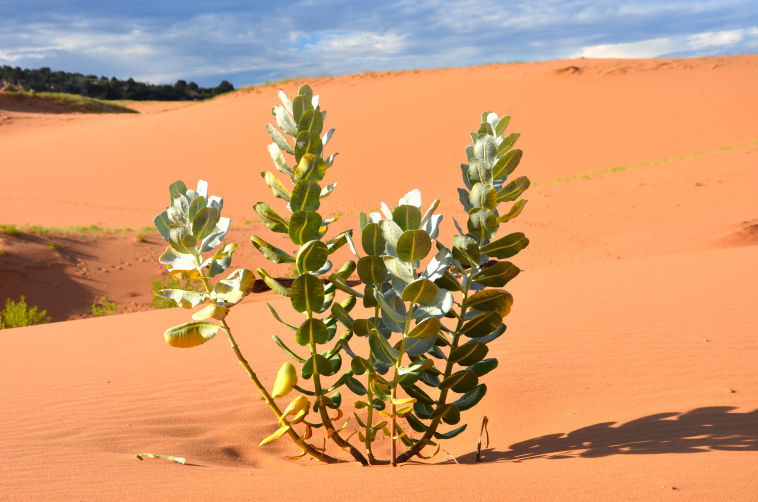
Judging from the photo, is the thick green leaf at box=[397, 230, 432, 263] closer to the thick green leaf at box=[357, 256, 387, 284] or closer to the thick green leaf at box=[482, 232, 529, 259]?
the thick green leaf at box=[357, 256, 387, 284]

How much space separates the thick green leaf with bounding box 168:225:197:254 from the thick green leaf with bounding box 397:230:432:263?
3.15 feet

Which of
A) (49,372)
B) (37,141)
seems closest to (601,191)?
(49,372)

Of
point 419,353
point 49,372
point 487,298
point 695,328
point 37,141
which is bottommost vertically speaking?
point 49,372

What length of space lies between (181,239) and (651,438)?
2518mm

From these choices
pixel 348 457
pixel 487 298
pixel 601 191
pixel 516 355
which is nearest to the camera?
pixel 487 298

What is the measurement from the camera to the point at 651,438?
3223 mm

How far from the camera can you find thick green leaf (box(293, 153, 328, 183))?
9.26 ft

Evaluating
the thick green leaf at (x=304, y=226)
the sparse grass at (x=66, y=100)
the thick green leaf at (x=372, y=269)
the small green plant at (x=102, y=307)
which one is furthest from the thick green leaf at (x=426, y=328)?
the sparse grass at (x=66, y=100)

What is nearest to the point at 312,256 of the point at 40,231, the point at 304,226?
the point at 304,226

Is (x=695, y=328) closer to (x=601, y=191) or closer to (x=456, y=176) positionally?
(x=601, y=191)

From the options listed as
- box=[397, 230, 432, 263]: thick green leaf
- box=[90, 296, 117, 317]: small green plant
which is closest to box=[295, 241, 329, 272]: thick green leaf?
box=[397, 230, 432, 263]: thick green leaf

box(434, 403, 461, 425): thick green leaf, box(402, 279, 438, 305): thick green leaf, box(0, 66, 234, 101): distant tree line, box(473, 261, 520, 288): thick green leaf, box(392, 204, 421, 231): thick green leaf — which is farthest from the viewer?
box(0, 66, 234, 101): distant tree line

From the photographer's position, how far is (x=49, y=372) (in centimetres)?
525

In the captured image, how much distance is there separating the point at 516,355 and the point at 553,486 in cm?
280
